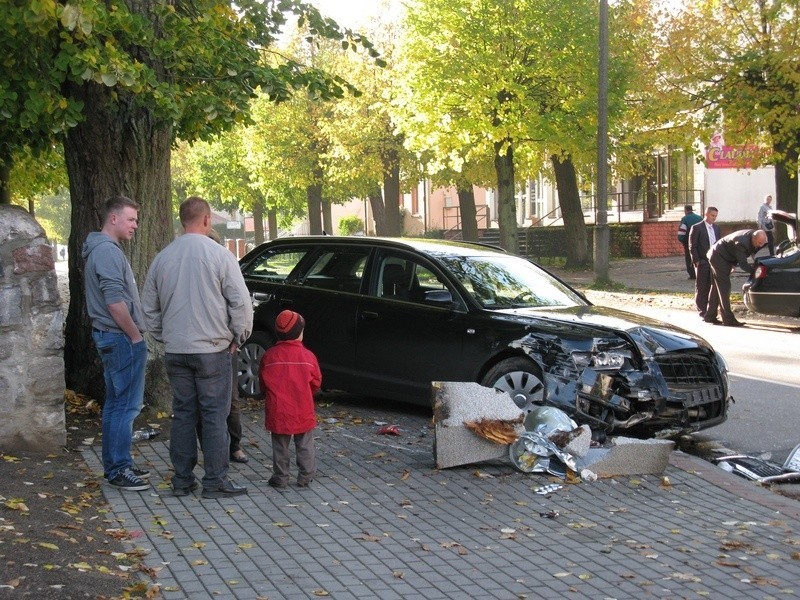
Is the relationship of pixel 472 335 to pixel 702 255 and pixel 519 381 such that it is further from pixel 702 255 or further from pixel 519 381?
pixel 702 255

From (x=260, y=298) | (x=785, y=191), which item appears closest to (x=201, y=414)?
(x=260, y=298)

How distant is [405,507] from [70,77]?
446 centimetres

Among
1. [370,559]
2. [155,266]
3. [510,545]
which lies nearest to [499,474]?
[510,545]

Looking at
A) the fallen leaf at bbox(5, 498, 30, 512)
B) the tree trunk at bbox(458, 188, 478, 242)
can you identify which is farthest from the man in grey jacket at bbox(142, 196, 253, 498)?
the tree trunk at bbox(458, 188, 478, 242)

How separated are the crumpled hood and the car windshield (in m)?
0.27

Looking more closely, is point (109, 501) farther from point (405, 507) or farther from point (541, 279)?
point (541, 279)

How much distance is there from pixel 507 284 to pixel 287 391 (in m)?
3.22

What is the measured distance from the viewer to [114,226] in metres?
7.32

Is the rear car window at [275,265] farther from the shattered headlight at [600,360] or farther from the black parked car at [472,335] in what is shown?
the shattered headlight at [600,360]

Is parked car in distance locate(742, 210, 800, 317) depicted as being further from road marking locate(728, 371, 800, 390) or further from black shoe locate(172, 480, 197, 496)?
black shoe locate(172, 480, 197, 496)

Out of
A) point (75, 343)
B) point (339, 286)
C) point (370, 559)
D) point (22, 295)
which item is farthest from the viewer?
point (339, 286)

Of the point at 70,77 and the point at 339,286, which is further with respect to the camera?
the point at 339,286

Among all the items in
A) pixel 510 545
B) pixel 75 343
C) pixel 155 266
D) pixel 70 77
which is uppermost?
pixel 70 77

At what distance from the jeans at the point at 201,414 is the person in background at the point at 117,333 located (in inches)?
11.9
